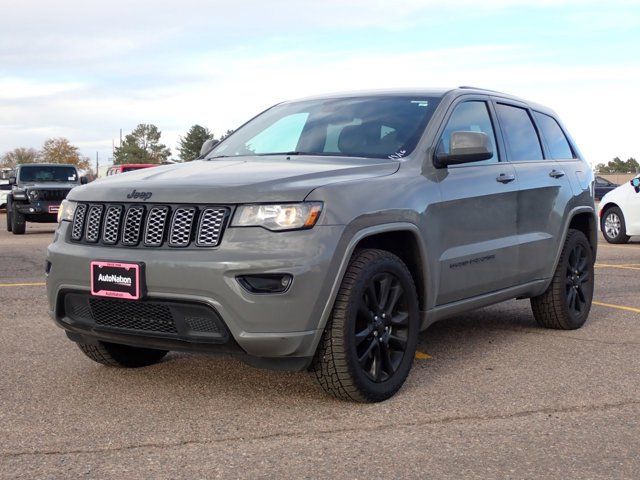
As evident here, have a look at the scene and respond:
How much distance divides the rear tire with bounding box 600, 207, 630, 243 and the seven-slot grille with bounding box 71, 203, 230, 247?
13003 mm

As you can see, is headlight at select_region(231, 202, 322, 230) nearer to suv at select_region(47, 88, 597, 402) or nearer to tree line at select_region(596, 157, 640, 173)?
suv at select_region(47, 88, 597, 402)

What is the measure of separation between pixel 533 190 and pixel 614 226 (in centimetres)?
1063

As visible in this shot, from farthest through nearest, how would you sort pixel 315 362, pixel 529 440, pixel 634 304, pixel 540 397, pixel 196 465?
pixel 634 304 < pixel 540 397 < pixel 315 362 < pixel 529 440 < pixel 196 465

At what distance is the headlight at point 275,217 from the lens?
171 inches

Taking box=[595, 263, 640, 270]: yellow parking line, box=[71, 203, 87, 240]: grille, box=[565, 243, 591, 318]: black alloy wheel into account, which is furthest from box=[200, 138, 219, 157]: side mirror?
box=[595, 263, 640, 270]: yellow parking line

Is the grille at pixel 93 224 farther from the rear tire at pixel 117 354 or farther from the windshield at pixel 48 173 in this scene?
the windshield at pixel 48 173

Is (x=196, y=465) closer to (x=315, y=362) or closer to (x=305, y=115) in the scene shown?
(x=315, y=362)

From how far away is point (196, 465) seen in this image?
3.77m

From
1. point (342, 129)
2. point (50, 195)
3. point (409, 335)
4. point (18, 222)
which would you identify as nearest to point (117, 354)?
point (409, 335)

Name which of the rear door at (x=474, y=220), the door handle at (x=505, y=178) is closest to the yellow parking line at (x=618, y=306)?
the rear door at (x=474, y=220)

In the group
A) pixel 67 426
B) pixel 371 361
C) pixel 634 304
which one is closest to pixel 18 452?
pixel 67 426

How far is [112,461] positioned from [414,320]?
1939 mm

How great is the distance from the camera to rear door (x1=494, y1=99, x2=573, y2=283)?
20.5 feet

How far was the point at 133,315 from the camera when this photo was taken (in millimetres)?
4602
